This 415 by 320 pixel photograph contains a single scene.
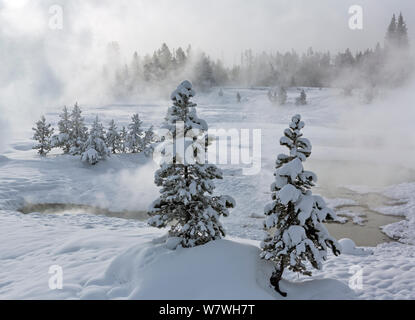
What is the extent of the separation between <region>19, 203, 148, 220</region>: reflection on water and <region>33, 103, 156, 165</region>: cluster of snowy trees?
11479 millimetres

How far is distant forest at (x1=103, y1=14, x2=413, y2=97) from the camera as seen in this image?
83.3 m

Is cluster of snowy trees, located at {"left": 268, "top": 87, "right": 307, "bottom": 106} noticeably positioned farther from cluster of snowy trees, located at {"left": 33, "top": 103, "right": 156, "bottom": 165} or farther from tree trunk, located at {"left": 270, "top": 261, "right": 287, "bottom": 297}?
tree trunk, located at {"left": 270, "top": 261, "right": 287, "bottom": 297}

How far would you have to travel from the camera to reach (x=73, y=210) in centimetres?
2630

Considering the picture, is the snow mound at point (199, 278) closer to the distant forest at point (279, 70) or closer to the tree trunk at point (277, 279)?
the tree trunk at point (277, 279)

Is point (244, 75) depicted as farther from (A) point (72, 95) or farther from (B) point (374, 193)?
(B) point (374, 193)

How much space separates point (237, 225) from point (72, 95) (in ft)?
368

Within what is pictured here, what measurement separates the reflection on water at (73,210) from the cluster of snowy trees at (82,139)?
1148 cm

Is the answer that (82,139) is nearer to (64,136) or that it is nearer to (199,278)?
(64,136)

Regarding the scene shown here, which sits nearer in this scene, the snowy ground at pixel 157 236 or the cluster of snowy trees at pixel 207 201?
the cluster of snowy trees at pixel 207 201

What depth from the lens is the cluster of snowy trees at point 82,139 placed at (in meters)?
38.9

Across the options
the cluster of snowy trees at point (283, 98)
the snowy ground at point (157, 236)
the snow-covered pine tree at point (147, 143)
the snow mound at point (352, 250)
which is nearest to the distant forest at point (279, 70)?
the cluster of snowy trees at point (283, 98)

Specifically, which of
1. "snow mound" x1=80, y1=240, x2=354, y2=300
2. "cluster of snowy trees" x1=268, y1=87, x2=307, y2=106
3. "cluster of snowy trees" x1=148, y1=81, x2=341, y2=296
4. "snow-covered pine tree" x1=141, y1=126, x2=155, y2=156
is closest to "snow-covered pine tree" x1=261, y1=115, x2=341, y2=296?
"cluster of snowy trees" x1=148, y1=81, x2=341, y2=296

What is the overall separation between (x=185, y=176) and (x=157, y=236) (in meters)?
5.38

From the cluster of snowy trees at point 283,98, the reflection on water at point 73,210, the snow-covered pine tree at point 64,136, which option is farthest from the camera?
the cluster of snowy trees at point 283,98
